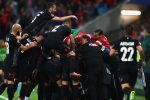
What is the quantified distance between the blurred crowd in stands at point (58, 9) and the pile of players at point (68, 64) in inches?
412

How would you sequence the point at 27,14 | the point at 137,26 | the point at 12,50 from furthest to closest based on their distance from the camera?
the point at 137,26 < the point at 27,14 < the point at 12,50

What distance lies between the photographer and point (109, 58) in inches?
664

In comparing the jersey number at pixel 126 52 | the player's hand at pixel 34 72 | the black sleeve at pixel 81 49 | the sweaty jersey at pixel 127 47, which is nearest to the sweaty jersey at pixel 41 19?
the player's hand at pixel 34 72

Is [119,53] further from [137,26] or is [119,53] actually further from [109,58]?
[137,26]

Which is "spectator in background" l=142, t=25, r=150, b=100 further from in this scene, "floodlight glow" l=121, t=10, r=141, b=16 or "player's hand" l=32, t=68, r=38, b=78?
"floodlight glow" l=121, t=10, r=141, b=16

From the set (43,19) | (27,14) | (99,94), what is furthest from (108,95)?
(27,14)

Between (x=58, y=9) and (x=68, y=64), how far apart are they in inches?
489

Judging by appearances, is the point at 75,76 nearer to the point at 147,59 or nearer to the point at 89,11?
the point at 147,59

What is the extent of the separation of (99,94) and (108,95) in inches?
24.1

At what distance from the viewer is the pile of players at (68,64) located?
16.4 meters

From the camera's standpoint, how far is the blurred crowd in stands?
2839 cm

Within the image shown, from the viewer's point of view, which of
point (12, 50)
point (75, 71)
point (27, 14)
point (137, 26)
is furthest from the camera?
point (137, 26)

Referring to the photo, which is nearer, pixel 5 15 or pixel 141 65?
pixel 141 65

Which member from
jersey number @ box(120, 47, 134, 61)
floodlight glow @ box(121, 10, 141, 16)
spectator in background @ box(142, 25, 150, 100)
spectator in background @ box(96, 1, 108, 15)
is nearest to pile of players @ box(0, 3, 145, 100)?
jersey number @ box(120, 47, 134, 61)
